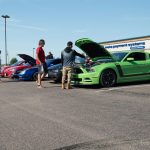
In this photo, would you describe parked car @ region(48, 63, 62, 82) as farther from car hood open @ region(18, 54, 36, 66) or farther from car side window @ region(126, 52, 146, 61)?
car side window @ region(126, 52, 146, 61)

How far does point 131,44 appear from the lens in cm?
3456

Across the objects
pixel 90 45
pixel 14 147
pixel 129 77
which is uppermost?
pixel 90 45

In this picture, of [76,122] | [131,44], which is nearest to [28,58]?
[76,122]

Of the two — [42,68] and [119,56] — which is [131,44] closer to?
[119,56]

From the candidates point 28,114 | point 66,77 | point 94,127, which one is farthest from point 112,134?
point 66,77

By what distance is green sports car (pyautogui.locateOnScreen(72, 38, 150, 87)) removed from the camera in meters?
13.5

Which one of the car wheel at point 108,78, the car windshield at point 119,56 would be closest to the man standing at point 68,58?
the car wheel at point 108,78

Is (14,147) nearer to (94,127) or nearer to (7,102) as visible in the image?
(94,127)

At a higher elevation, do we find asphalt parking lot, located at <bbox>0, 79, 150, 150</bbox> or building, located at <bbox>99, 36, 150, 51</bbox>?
building, located at <bbox>99, 36, 150, 51</bbox>

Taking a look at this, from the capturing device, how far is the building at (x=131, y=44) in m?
32.1

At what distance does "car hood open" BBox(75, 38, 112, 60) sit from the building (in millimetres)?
17122

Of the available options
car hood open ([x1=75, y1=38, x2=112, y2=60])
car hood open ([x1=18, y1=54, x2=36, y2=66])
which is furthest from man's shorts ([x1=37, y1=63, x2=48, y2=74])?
car hood open ([x1=18, y1=54, x2=36, y2=66])

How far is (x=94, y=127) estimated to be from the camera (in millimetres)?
6551

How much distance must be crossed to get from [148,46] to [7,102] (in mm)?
23210
